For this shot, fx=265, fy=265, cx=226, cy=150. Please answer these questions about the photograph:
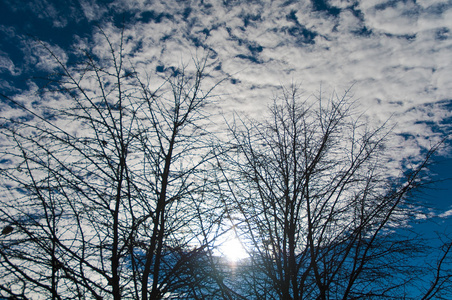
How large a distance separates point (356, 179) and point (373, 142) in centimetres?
62

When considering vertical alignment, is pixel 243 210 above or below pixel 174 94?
below

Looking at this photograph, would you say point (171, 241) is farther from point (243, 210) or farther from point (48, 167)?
point (48, 167)

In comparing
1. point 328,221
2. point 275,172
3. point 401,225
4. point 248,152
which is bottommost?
point 401,225

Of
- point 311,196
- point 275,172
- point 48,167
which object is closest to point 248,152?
point 275,172

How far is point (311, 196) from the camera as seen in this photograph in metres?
3.68

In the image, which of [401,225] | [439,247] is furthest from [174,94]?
[439,247]

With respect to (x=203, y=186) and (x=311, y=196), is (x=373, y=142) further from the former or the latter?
(x=203, y=186)

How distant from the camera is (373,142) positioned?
379cm

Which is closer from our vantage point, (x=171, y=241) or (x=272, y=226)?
(x=171, y=241)

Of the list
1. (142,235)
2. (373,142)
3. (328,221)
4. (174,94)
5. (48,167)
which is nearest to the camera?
(48,167)

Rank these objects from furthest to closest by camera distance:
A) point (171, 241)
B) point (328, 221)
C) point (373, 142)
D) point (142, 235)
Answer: point (373, 142)
point (328, 221)
point (171, 241)
point (142, 235)

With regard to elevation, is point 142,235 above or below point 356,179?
below

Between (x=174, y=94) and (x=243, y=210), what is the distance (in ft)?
5.33

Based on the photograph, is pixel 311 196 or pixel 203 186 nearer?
pixel 203 186
